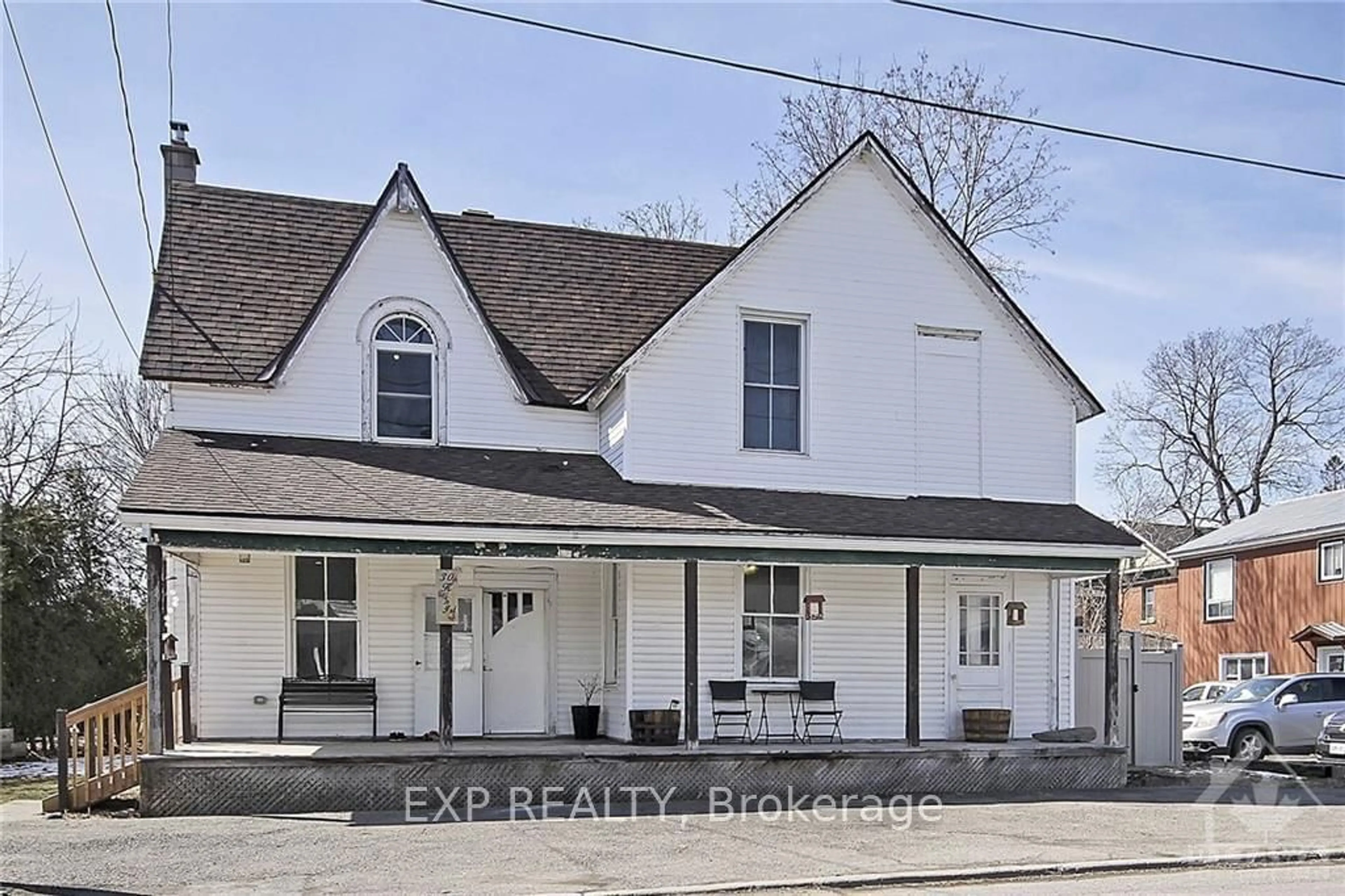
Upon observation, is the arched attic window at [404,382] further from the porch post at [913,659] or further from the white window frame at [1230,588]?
the white window frame at [1230,588]

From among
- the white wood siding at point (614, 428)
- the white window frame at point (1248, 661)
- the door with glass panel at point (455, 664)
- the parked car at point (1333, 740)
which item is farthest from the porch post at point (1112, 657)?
the white window frame at point (1248, 661)

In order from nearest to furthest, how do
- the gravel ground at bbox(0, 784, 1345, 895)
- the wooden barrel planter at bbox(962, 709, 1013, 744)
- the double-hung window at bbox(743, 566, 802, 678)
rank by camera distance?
the gravel ground at bbox(0, 784, 1345, 895), the wooden barrel planter at bbox(962, 709, 1013, 744), the double-hung window at bbox(743, 566, 802, 678)

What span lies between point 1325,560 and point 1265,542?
2.17 meters

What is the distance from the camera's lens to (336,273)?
60.7 ft

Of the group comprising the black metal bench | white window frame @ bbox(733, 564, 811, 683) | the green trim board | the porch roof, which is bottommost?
the black metal bench

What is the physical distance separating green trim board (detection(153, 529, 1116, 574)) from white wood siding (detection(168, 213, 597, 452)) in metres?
3.44

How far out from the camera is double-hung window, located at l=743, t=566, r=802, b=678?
61.3 ft

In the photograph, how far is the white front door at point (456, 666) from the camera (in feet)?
59.3

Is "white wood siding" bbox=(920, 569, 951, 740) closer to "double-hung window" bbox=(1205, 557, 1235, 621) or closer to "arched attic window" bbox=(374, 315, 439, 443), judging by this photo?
"arched attic window" bbox=(374, 315, 439, 443)

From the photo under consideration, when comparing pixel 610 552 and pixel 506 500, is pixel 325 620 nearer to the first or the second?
pixel 506 500

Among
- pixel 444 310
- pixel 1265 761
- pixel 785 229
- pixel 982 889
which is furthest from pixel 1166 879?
pixel 1265 761

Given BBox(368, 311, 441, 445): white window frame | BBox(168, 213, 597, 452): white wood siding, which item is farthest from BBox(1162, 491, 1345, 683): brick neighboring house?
BBox(368, 311, 441, 445): white window frame

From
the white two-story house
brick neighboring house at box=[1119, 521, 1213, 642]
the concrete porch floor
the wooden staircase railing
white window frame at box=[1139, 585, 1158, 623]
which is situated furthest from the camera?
white window frame at box=[1139, 585, 1158, 623]

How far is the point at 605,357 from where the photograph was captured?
20.1 m
